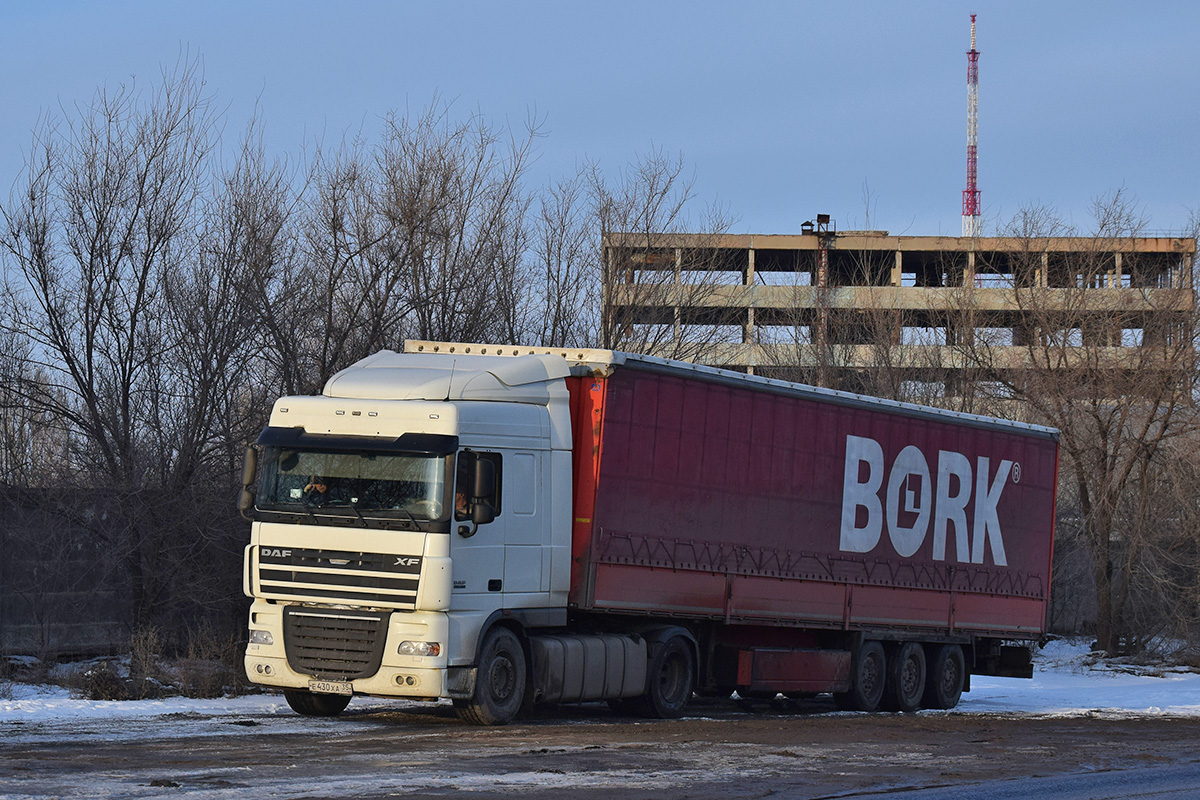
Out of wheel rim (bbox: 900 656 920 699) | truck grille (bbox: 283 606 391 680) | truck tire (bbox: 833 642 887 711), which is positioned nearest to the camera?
truck grille (bbox: 283 606 391 680)

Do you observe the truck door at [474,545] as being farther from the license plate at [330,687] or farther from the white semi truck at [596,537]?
the license plate at [330,687]

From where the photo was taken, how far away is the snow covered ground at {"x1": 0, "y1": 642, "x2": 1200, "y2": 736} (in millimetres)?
14438

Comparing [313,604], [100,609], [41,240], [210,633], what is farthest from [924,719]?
[41,240]

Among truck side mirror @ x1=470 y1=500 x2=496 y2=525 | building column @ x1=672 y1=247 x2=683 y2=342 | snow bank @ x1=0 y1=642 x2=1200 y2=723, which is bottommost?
snow bank @ x1=0 y1=642 x2=1200 y2=723

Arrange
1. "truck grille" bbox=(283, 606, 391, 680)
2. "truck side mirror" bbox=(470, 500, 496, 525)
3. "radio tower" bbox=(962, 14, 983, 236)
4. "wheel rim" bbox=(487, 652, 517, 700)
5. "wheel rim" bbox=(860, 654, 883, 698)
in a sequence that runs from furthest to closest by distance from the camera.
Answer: "radio tower" bbox=(962, 14, 983, 236) < "wheel rim" bbox=(860, 654, 883, 698) < "wheel rim" bbox=(487, 652, 517, 700) < "truck side mirror" bbox=(470, 500, 496, 525) < "truck grille" bbox=(283, 606, 391, 680)

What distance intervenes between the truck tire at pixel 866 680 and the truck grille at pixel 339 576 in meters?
7.68

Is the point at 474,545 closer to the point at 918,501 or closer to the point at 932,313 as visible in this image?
the point at 918,501

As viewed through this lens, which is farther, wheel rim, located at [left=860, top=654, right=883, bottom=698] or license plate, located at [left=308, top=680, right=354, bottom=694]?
wheel rim, located at [left=860, top=654, right=883, bottom=698]

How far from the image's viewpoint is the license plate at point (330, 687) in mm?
13492

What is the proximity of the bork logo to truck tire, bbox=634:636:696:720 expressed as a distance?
9.84 ft

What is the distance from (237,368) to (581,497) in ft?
28.7

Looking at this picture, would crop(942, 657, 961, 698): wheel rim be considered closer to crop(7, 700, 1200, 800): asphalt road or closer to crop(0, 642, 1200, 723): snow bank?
crop(0, 642, 1200, 723): snow bank

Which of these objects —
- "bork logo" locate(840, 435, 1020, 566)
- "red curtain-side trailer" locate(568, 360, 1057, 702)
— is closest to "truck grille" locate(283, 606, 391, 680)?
"red curtain-side trailer" locate(568, 360, 1057, 702)

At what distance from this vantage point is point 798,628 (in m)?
17.6
